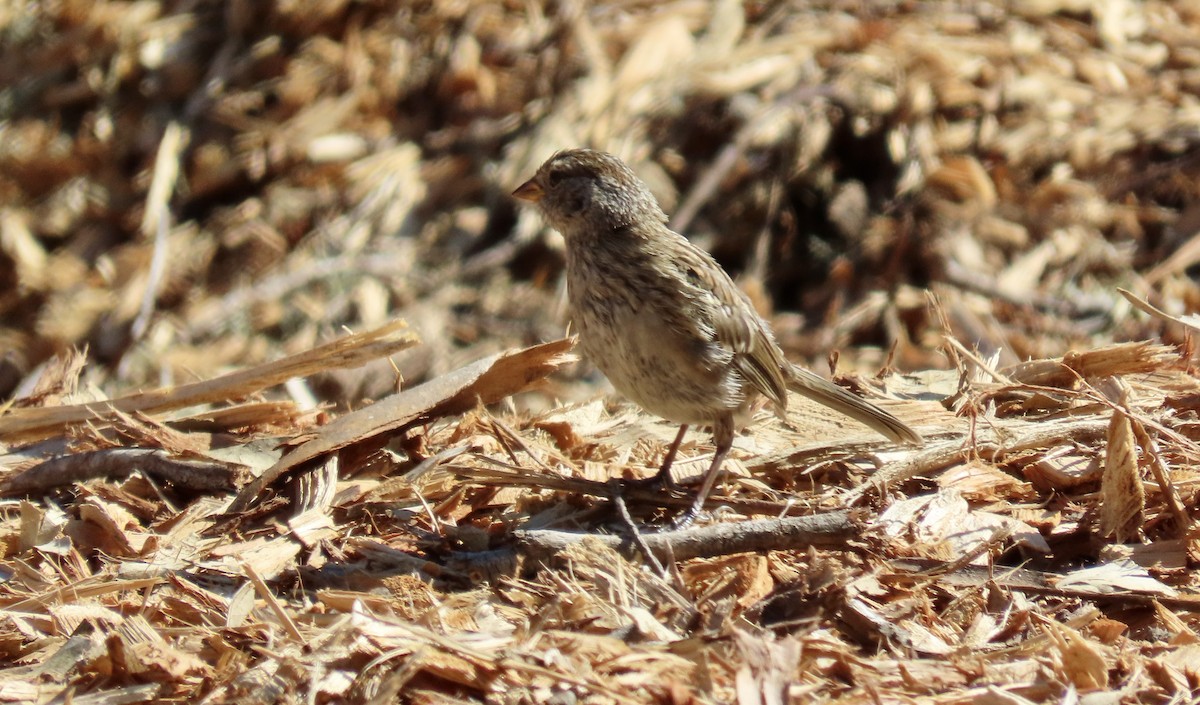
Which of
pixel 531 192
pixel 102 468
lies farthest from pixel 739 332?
pixel 102 468

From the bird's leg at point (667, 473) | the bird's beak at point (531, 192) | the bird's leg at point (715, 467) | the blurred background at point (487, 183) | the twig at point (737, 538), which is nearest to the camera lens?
the twig at point (737, 538)

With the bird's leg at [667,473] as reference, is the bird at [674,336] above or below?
above

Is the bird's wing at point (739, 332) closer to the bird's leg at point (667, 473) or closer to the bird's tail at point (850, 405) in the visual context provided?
the bird's tail at point (850, 405)

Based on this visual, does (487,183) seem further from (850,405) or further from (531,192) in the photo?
(850,405)

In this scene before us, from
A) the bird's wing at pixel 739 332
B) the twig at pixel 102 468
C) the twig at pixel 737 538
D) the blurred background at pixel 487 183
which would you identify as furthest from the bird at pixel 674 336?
the blurred background at pixel 487 183

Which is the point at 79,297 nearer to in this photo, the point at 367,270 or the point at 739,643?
the point at 367,270

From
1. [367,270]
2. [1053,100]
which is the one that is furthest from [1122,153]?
[367,270]

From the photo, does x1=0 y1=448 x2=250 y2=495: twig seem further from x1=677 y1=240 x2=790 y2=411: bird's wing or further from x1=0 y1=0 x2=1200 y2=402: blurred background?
x1=0 y1=0 x2=1200 y2=402: blurred background
